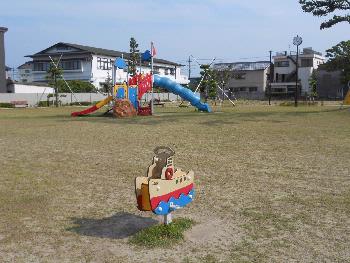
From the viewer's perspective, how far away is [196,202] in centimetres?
523

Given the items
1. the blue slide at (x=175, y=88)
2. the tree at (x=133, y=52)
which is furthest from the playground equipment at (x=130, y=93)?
the tree at (x=133, y=52)

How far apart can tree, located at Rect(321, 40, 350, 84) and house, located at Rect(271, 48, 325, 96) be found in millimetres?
6122

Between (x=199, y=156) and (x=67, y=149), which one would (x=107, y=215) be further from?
(x=67, y=149)

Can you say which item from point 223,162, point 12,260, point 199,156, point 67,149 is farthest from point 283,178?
point 67,149

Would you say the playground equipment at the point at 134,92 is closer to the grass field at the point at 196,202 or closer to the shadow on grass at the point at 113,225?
the grass field at the point at 196,202

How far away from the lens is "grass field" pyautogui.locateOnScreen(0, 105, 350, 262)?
3705 millimetres

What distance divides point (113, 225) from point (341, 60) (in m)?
47.4

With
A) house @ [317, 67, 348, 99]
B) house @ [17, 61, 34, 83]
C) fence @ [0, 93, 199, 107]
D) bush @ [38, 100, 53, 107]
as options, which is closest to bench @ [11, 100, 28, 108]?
fence @ [0, 93, 199, 107]

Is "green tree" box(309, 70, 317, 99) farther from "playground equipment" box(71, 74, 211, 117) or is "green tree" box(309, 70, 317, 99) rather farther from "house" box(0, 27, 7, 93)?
"house" box(0, 27, 7, 93)

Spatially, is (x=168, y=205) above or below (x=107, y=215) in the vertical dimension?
above

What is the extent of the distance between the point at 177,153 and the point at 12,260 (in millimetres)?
5505

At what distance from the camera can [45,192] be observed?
18.7ft

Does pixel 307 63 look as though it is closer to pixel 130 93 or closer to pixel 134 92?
pixel 134 92

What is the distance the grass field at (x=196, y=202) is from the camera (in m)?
3.71
